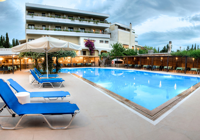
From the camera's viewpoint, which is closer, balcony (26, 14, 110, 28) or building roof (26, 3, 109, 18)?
balcony (26, 14, 110, 28)

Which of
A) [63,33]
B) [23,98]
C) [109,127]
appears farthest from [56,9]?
[109,127]

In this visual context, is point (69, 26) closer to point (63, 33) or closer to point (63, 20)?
point (63, 20)

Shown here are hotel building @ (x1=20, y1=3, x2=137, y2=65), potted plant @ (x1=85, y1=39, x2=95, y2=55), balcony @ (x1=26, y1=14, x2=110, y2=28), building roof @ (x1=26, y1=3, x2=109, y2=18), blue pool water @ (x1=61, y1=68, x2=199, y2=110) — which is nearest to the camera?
blue pool water @ (x1=61, y1=68, x2=199, y2=110)

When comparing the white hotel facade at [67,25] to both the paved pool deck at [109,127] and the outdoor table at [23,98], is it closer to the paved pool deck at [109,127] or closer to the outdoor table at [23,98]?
the outdoor table at [23,98]

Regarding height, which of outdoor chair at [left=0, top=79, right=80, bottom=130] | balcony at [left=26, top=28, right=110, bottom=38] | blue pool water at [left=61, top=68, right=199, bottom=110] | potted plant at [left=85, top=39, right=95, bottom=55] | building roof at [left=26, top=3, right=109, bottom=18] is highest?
building roof at [left=26, top=3, right=109, bottom=18]

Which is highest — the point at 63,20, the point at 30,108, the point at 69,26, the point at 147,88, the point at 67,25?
the point at 63,20

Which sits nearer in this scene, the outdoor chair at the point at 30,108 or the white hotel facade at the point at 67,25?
the outdoor chair at the point at 30,108

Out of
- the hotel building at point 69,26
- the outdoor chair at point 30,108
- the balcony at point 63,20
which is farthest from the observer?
the hotel building at point 69,26

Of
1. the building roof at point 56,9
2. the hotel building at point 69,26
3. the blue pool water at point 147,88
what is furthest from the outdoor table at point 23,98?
the building roof at point 56,9

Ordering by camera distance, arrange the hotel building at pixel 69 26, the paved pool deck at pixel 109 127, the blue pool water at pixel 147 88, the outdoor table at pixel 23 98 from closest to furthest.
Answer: the paved pool deck at pixel 109 127, the outdoor table at pixel 23 98, the blue pool water at pixel 147 88, the hotel building at pixel 69 26

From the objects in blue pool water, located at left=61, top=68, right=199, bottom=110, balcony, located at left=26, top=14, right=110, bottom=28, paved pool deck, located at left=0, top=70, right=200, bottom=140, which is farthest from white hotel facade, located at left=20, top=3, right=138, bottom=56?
paved pool deck, located at left=0, top=70, right=200, bottom=140

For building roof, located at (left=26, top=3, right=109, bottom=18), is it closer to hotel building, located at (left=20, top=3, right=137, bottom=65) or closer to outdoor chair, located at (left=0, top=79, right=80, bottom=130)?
hotel building, located at (left=20, top=3, right=137, bottom=65)

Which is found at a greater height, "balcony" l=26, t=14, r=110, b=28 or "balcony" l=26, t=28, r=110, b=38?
"balcony" l=26, t=14, r=110, b=28

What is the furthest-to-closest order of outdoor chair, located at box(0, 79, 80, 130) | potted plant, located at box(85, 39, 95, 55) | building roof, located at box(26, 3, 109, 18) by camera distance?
1. potted plant, located at box(85, 39, 95, 55)
2. building roof, located at box(26, 3, 109, 18)
3. outdoor chair, located at box(0, 79, 80, 130)
